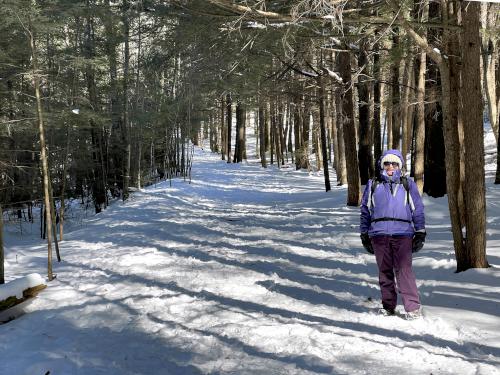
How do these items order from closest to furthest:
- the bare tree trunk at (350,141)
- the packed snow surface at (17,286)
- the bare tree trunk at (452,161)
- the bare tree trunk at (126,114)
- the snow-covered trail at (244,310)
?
1. the snow-covered trail at (244,310)
2. the packed snow surface at (17,286)
3. the bare tree trunk at (452,161)
4. the bare tree trunk at (350,141)
5. the bare tree trunk at (126,114)

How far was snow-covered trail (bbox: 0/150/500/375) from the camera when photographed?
400cm

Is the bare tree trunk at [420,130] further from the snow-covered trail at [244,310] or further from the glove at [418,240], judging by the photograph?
the glove at [418,240]

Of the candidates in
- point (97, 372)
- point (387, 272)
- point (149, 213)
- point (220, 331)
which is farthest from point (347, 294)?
point (149, 213)

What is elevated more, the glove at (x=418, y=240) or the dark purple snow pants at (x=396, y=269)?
the glove at (x=418, y=240)

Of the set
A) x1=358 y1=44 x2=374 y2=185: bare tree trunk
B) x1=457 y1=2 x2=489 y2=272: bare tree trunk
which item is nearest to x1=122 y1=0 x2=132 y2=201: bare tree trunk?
x1=358 y1=44 x2=374 y2=185: bare tree trunk

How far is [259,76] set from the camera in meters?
13.4

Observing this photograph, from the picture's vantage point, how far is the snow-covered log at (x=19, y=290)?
5562 millimetres

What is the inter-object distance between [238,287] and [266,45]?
224 inches

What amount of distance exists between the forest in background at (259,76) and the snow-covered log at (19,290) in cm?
104

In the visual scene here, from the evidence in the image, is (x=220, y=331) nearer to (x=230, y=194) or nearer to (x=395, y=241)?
(x=395, y=241)

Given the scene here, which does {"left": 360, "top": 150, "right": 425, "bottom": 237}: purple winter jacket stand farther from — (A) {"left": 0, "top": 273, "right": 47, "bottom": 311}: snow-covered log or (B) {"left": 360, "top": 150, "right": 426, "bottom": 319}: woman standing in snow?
(A) {"left": 0, "top": 273, "right": 47, "bottom": 311}: snow-covered log

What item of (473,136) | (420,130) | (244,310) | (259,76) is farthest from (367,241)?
(259,76)

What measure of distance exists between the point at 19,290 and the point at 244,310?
3.11m

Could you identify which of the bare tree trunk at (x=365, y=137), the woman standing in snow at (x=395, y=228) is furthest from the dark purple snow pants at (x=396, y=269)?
the bare tree trunk at (x=365, y=137)
